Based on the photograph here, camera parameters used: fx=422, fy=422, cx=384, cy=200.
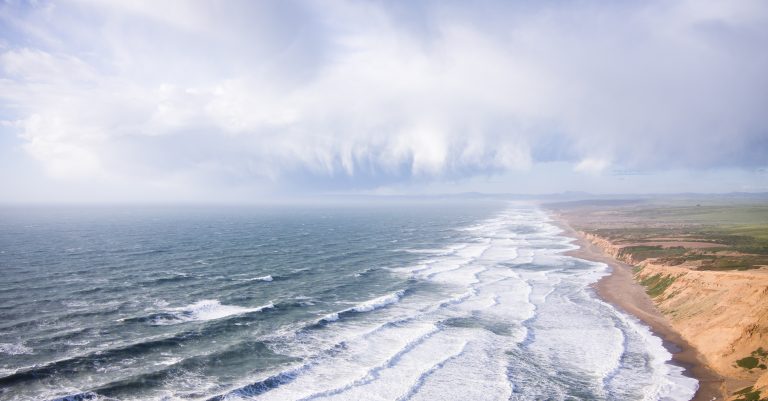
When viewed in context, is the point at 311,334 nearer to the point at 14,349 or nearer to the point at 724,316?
the point at 14,349

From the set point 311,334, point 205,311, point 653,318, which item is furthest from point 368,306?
point 653,318

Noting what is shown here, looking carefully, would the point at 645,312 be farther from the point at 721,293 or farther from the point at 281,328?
the point at 281,328

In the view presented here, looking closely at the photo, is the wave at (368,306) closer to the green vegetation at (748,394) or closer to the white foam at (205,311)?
the white foam at (205,311)

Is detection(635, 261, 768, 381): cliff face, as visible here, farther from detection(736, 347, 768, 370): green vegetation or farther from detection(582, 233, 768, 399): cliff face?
detection(736, 347, 768, 370): green vegetation

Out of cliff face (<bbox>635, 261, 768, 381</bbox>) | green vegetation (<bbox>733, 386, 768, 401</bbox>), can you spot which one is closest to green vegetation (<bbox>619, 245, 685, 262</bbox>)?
cliff face (<bbox>635, 261, 768, 381</bbox>)

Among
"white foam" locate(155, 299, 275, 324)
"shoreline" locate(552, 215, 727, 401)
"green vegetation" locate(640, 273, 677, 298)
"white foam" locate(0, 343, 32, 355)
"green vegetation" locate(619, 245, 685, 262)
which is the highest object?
"white foam" locate(0, 343, 32, 355)
